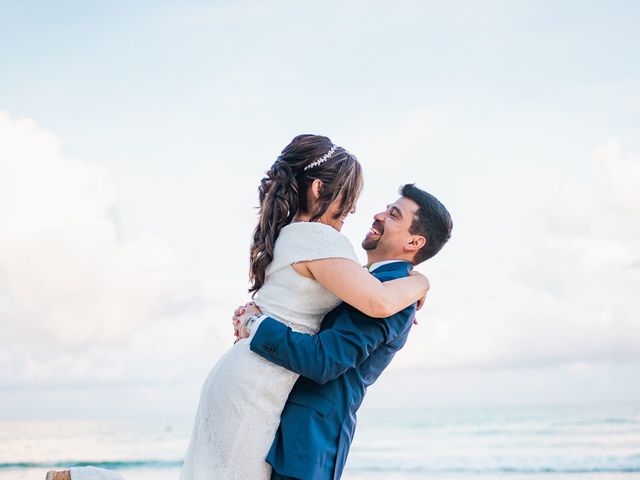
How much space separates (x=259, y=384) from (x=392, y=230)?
0.92m

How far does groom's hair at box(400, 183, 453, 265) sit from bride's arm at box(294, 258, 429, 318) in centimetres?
46

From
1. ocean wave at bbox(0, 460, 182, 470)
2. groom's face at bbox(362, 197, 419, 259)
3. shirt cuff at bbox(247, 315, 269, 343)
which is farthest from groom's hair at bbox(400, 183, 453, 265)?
ocean wave at bbox(0, 460, 182, 470)

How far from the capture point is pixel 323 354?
2947 millimetres

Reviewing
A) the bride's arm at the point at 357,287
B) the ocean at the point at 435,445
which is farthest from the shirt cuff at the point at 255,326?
the ocean at the point at 435,445

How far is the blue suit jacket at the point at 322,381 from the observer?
2.95 metres

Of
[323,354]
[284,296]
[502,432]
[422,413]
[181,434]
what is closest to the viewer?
[323,354]

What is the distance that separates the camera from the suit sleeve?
2.94 meters

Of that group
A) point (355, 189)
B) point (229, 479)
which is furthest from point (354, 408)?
point (355, 189)

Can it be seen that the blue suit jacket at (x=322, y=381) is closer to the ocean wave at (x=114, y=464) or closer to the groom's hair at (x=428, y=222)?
the groom's hair at (x=428, y=222)

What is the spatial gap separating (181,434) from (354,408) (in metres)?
27.0

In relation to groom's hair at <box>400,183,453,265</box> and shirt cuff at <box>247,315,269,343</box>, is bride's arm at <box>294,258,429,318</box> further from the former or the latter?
groom's hair at <box>400,183,453,265</box>

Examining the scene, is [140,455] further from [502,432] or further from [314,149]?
[314,149]

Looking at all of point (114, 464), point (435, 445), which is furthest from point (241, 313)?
point (435, 445)

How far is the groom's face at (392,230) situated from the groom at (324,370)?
0.66ft
